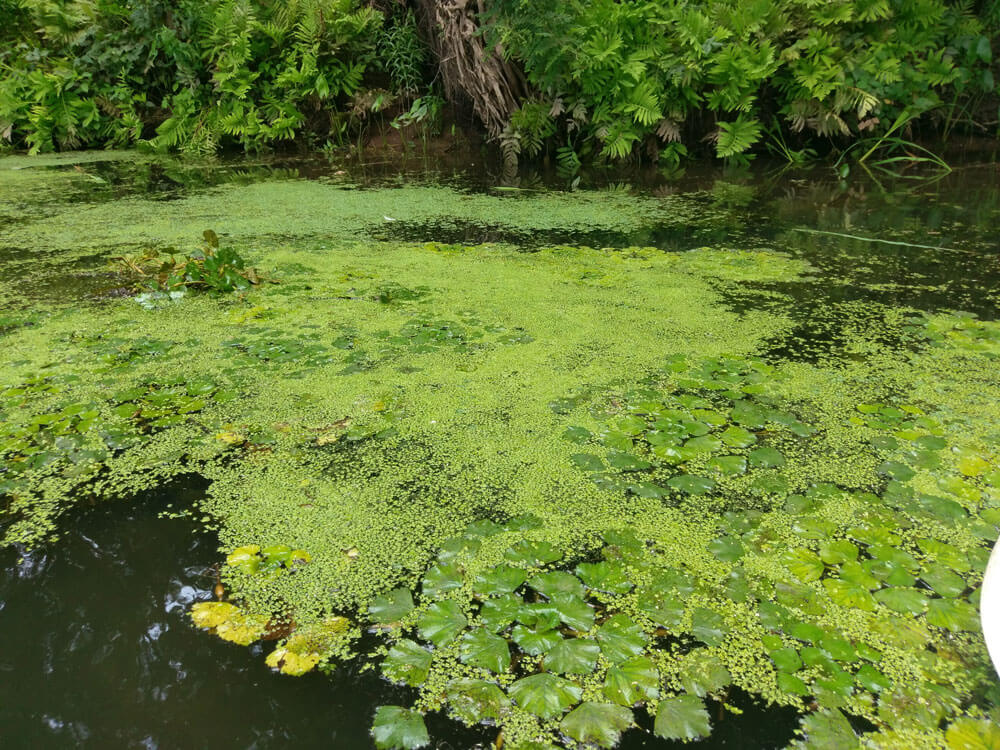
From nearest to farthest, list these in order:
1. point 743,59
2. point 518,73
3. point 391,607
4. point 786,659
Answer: point 786,659
point 391,607
point 743,59
point 518,73

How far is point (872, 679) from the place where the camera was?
90 centimetres

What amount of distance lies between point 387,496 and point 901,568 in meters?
0.90

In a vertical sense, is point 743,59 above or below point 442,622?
above

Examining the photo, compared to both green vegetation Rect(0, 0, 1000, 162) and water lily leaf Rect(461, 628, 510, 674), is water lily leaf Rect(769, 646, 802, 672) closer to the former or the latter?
water lily leaf Rect(461, 628, 510, 674)

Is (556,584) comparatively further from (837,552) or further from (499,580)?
(837,552)

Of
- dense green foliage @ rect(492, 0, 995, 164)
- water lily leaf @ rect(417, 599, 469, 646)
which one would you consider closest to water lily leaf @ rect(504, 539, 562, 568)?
water lily leaf @ rect(417, 599, 469, 646)

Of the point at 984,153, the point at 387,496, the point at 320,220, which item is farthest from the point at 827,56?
the point at 387,496

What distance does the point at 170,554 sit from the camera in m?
1.19

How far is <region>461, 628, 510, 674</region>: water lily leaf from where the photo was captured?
936 mm

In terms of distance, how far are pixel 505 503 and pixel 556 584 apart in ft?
0.80

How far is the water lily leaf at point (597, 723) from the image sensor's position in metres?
0.84

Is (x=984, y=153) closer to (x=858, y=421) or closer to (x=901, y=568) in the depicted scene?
(x=858, y=421)

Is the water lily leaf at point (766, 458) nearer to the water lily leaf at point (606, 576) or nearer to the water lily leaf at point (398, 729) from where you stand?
the water lily leaf at point (606, 576)

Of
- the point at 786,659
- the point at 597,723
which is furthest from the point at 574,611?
the point at 786,659
